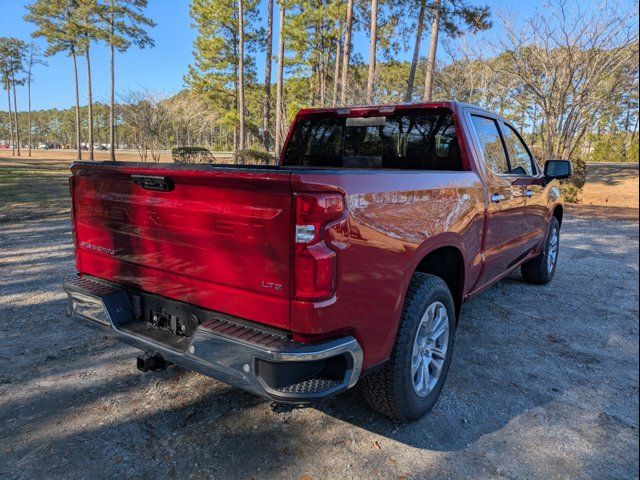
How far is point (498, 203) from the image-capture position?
3676mm

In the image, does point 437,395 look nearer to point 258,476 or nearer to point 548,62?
point 258,476

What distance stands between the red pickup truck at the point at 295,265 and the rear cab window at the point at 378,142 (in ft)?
0.09

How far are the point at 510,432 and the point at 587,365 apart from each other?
52.3 inches

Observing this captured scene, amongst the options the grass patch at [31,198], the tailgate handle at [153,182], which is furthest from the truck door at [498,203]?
the grass patch at [31,198]

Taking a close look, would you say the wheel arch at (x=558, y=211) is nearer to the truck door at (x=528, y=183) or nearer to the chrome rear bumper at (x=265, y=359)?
the truck door at (x=528, y=183)

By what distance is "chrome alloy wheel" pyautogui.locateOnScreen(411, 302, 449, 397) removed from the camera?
2.75 metres

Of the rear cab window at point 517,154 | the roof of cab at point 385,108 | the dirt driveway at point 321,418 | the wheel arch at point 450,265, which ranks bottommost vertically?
the dirt driveway at point 321,418

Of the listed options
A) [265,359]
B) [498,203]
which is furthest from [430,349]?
[498,203]

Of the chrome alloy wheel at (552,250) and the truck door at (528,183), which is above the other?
the truck door at (528,183)

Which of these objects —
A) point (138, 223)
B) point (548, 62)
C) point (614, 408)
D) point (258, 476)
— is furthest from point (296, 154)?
point (548, 62)

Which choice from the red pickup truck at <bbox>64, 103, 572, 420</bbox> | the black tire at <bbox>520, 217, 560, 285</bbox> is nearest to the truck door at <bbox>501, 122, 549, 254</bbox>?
the black tire at <bbox>520, 217, 560, 285</bbox>

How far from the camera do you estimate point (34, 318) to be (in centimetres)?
424

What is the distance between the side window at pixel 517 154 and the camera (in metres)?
4.26

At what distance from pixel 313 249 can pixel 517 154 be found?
333cm
